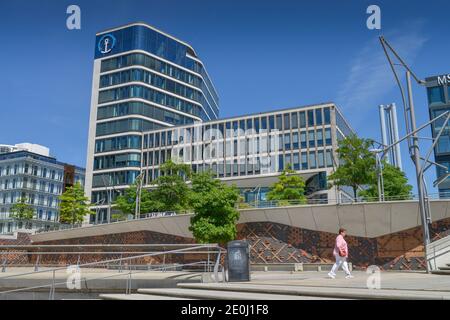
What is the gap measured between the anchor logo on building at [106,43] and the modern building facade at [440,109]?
55672mm

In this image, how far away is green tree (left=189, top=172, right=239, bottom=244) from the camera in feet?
114

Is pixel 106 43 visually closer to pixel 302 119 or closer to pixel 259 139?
pixel 259 139

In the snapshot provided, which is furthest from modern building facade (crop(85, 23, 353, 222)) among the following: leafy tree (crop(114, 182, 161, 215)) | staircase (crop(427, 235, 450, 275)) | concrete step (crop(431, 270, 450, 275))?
concrete step (crop(431, 270, 450, 275))

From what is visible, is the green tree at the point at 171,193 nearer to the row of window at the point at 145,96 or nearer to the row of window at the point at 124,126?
the row of window at the point at 124,126

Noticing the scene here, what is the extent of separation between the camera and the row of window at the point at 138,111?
77875 millimetres

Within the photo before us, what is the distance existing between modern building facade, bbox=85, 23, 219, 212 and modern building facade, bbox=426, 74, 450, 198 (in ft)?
140

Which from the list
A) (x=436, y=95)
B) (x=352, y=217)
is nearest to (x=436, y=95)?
(x=436, y=95)

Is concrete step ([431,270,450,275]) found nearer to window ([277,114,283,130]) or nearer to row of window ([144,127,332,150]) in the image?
row of window ([144,127,332,150])

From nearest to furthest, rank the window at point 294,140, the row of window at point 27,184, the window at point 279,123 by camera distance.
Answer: the window at point 294,140
the window at point 279,123
the row of window at point 27,184

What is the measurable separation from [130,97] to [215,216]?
47.9 metres

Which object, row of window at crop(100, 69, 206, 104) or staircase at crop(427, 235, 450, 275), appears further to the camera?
row of window at crop(100, 69, 206, 104)

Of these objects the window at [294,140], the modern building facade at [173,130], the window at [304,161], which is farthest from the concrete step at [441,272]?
the window at [294,140]

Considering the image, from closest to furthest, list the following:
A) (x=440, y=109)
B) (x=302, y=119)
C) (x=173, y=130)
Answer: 1. (x=440, y=109)
2. (x=302, y=119)
3. (x=173, y=130)

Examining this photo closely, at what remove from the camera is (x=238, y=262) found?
13.0 m
